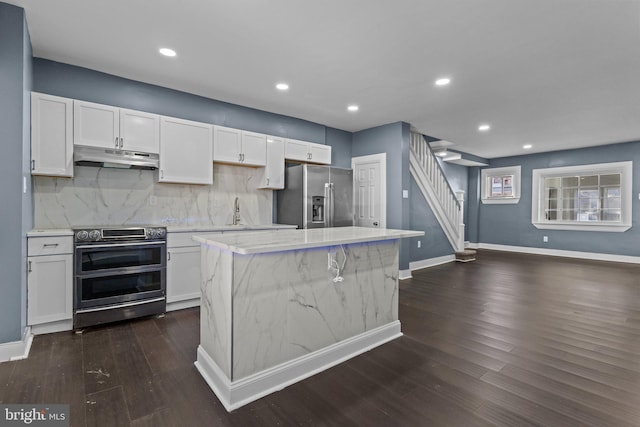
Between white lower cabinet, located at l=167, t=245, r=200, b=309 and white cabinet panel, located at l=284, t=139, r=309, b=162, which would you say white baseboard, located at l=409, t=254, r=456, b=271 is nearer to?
white cabinet panel, located at l=284, t=139, r=309, b=162

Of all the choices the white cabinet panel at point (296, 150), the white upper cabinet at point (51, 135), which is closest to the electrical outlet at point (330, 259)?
the white cabinet panel at point (296, 150)

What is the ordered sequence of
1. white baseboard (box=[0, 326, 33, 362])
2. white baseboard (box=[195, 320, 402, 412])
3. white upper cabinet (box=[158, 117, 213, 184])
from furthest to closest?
white upper cabinet (box=[158, 117, 213, 184]) < white baseboard (box=[0, 326, 33, 362]) < white baseboard (box=[195, 320, 402, 412])

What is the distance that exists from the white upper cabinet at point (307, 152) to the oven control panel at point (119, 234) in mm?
2187

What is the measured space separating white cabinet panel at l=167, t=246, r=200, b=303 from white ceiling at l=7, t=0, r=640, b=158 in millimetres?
2056

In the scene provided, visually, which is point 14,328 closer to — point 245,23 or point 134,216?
point 134,216

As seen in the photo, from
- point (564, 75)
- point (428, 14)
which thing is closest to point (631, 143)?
point (564, 75)

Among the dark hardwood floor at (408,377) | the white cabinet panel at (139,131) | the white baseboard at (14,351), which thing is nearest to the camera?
the dark hardwood floor at (408,377)

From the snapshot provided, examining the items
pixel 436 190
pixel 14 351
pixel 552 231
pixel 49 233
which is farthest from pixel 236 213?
pixel 552 231

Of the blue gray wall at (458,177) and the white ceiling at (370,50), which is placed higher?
the white ceiling at (370,50)

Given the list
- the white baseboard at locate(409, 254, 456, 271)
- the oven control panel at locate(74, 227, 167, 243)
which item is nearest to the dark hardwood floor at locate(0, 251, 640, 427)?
the oven control panel at locate(74, 227, 167, 243)

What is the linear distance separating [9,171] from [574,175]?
10.3 metres

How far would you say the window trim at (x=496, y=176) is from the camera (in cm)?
846

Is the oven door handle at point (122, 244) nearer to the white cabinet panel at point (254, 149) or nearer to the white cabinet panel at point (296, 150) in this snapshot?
the white cabinet panel at point (254, 149)

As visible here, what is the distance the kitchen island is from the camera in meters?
1.87
